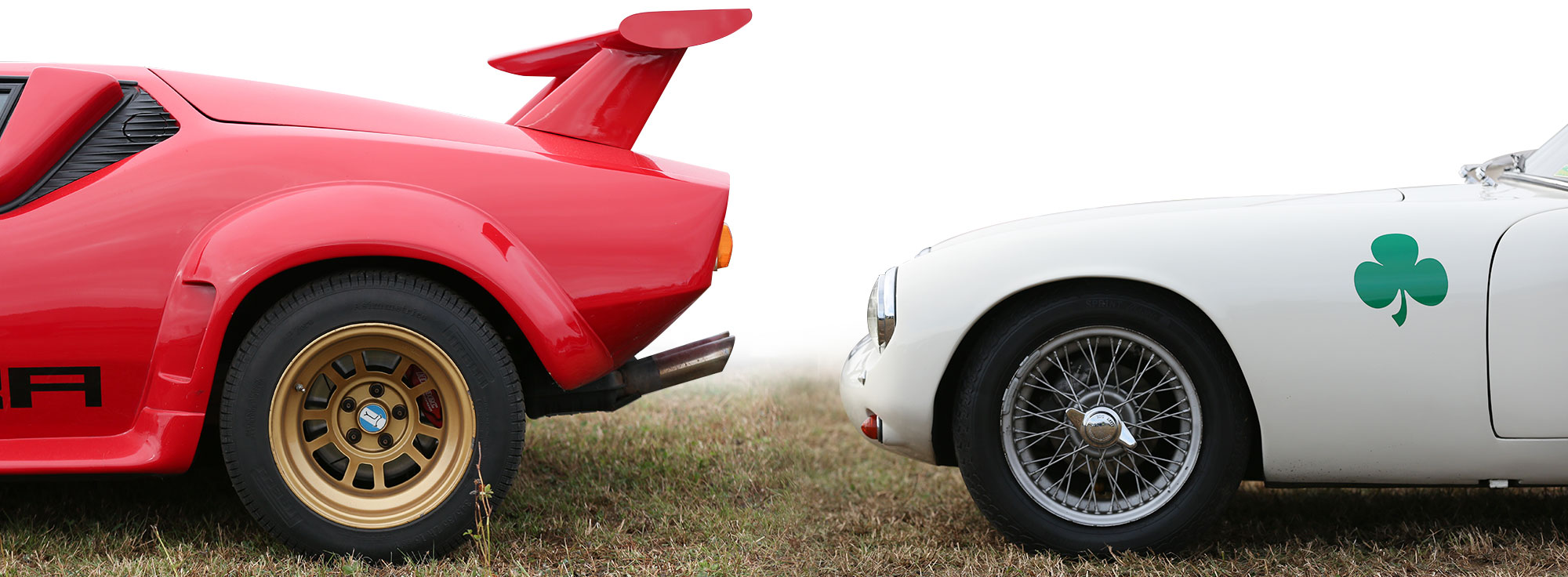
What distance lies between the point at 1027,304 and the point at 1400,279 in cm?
106

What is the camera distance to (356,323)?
9.55 ft

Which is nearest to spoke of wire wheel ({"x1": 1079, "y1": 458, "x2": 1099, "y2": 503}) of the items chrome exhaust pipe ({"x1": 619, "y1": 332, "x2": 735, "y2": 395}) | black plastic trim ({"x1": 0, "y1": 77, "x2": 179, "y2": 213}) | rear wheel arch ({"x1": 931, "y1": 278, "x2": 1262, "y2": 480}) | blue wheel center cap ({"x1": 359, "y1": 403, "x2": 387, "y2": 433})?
rear wheel arch ({"x1": 931, "y1": 278, "x2": 1262, "y2": 480})

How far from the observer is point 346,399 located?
3.04 metres

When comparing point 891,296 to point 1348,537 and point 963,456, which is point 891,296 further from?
point 1348,537

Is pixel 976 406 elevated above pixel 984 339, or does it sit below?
below

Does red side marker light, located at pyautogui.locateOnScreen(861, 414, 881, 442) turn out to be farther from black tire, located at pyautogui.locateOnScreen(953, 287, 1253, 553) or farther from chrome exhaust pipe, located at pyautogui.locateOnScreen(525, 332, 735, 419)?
chrome exhaust pipe, located at pyautogui.locateOnScreen(525, 332, 735, 419)

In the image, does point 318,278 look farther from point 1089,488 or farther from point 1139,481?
point 1139,481

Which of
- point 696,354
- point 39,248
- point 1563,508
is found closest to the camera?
point 39,248

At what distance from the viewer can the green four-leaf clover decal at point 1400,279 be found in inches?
110

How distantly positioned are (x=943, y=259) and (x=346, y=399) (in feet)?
6.39

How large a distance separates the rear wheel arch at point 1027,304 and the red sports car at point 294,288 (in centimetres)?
107

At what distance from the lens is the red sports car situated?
290cm

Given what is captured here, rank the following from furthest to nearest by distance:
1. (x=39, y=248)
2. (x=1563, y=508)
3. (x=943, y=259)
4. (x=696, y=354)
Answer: (x=696, y=354)
(x=1563, y=508)
(x=943, y=259)
(x=39, y=248)

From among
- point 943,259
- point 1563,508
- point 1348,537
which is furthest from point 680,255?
point 1563,508
